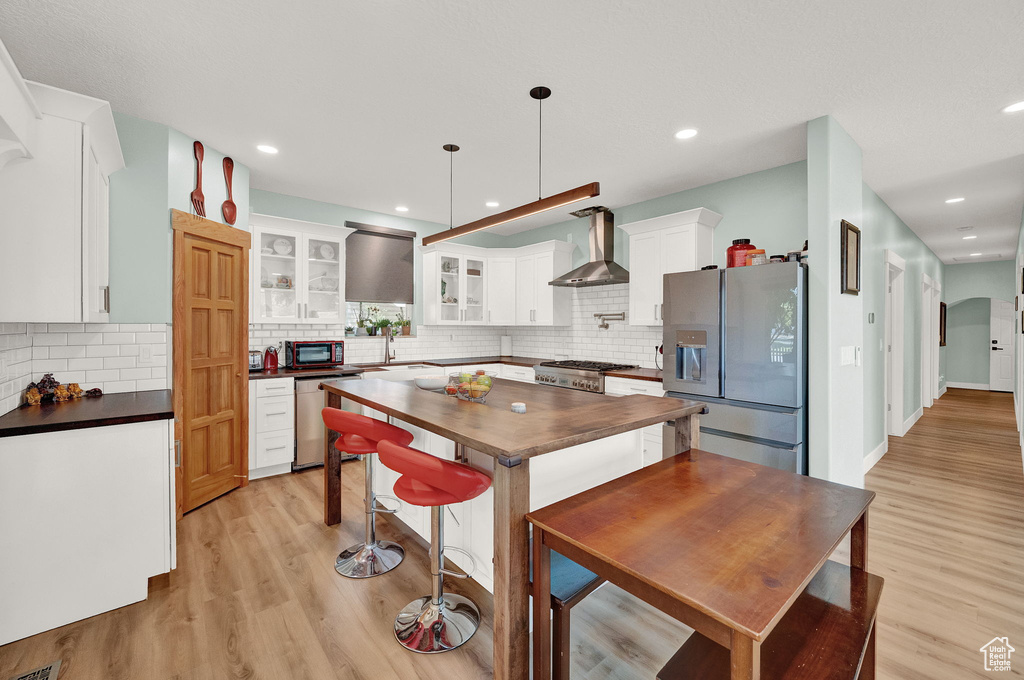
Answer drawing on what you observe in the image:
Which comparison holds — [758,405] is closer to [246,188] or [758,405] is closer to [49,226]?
[49,226]

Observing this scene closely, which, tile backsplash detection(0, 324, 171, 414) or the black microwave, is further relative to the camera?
the black microwave

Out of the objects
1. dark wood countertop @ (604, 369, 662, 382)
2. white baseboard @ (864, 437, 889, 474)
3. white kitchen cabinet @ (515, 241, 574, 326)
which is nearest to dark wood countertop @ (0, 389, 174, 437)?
dark wood countertop @ (604, 369, 662, 382)

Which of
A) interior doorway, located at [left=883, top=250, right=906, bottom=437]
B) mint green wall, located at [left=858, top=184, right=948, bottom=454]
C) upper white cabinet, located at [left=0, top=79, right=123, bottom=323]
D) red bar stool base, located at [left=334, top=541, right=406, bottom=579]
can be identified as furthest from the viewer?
interior doorway, located at [left=883, top=250, right=906, bottom=437]

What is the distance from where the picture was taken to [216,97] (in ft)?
8.59

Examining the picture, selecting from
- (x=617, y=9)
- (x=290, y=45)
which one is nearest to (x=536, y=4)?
(x=617, y=9)

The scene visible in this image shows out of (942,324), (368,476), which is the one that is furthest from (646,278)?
(942,324)

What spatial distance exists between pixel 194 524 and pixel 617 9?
12.8ft

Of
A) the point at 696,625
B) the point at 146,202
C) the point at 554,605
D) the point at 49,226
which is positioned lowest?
the point at 554,605

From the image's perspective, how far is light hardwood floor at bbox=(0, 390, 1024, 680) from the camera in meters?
1.77

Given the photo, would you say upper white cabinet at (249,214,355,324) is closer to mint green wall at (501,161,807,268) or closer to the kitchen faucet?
the kitchen faucet

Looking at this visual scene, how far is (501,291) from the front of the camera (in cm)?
592

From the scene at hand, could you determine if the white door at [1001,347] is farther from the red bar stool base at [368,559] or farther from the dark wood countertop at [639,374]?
the red bar stool base at [368,559]

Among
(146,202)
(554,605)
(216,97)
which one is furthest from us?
(146,202)

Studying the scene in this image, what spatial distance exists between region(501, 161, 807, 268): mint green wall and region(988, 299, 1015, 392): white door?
9.75 meters
